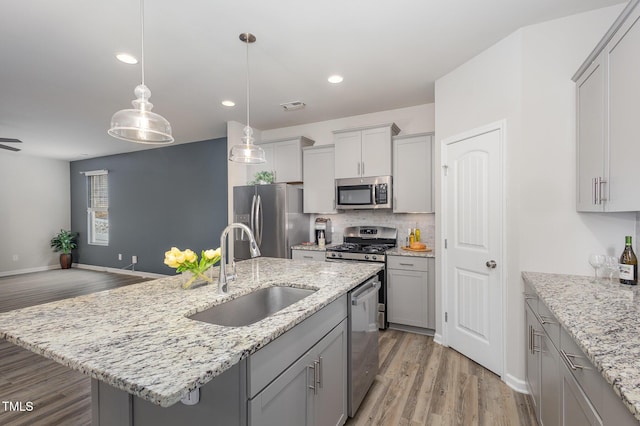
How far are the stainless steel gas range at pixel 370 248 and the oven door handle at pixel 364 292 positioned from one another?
1196 millimetres

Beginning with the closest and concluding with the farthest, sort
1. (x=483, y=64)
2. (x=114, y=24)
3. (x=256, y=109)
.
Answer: (x=114, y=24) → (x=483, y=64) → (x=256, y=109)

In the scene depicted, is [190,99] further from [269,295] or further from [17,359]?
[17,359]

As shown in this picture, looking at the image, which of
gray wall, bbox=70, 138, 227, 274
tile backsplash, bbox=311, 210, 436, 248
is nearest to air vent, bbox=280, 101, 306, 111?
tile backsplash, bbox=311, 210, 436, 248

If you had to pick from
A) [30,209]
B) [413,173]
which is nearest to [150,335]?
[413,173]

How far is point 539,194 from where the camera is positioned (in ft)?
7.22

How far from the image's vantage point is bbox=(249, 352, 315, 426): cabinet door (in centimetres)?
107

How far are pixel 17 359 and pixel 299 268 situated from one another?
9.63 ft

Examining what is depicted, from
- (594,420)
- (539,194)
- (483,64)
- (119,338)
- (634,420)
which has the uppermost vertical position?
(483,64)

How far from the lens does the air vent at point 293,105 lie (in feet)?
12.3

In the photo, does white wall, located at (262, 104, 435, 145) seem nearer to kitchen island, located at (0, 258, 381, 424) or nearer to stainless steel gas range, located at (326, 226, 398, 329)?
stainless steel gas range, located at (326, 226, 398, 329)

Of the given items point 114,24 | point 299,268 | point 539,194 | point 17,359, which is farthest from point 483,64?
point 17,359

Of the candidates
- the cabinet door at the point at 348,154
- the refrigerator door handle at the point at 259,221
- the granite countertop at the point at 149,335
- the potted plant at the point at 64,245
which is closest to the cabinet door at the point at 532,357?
the granite countertop at the point at 149,335

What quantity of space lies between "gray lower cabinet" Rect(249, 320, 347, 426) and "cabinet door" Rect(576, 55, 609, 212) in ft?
5.75

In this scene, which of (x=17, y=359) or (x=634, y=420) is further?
(x=17, y=359)
